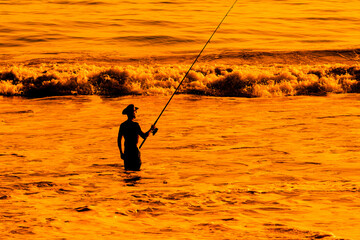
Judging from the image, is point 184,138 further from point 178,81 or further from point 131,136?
point 178,81

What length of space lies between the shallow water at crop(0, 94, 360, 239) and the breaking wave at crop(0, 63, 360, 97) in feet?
6.34

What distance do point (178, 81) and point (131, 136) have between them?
10.3 m

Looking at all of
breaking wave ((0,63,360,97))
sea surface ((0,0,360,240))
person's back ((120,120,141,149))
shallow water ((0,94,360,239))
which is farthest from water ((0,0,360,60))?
person's back ((120,120,141,149))

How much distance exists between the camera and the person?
8250 millimetres

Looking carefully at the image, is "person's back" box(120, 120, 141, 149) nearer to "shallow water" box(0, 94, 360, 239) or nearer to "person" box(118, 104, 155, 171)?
"person" box(118, 104, 155, 171)

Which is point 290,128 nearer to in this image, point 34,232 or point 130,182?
point 130,182

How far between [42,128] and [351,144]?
188 inches

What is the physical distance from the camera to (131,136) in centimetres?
838

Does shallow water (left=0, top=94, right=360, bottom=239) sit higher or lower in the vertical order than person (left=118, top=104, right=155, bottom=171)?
lower

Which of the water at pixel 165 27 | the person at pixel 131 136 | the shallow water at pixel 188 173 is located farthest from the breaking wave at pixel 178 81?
the person at pixel 131 136

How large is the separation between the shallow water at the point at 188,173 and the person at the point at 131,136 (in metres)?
0.14

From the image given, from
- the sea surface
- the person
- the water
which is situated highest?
the person

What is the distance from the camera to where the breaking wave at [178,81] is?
17.1 meters

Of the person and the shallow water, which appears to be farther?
the person
